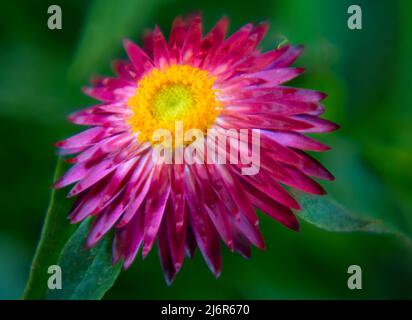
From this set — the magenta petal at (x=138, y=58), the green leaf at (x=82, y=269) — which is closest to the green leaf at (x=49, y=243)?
the green leaf at (x=82, y=269)

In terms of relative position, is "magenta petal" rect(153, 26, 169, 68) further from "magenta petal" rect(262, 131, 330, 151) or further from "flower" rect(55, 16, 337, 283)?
"magenta petal" rect(262, 131, 330, 151)

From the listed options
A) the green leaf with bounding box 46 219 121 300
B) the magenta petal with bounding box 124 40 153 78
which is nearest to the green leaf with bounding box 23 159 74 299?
the green leaf with bounding box 46 219 121 300

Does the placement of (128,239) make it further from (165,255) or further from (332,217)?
(332,217)

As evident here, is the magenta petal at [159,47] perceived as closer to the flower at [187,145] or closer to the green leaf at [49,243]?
the flower at [187,145]

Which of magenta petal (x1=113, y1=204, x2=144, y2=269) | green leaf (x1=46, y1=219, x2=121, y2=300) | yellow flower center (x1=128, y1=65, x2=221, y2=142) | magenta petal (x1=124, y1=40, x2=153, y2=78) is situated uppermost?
magenta petal (x1=124, y1=40, x2=153, y2=78)

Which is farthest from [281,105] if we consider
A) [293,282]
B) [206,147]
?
[293,282]

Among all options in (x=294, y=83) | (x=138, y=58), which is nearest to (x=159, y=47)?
(x=138, y=58)
